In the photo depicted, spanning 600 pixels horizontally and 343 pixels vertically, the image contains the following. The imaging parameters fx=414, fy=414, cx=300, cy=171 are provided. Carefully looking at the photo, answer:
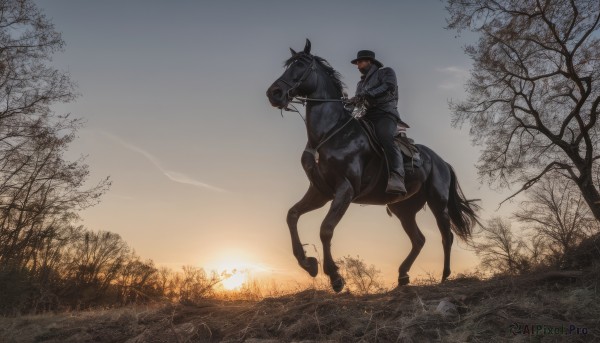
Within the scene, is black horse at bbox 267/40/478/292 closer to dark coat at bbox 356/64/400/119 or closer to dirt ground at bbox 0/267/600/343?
dark coat at bbox 356/64/400/119

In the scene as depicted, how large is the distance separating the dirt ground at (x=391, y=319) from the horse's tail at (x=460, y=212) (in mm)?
4785

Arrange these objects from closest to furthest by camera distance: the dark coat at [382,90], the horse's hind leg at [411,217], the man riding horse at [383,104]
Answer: the man riding horse at [383,104] < the dark coat at [382,90] < the horse's hind leg at [411,217]

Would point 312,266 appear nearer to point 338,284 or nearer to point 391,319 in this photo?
point 338,284

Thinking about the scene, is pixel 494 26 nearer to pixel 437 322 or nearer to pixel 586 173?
pixel 586 173

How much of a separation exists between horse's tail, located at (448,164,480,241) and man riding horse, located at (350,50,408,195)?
2.81m

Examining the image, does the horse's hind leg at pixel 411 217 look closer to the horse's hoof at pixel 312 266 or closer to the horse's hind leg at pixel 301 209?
the horse's hind leg at pixel 301 209

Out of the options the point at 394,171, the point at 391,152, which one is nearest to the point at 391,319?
the point at 394,171

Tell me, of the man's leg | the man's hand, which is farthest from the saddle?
the man's hand

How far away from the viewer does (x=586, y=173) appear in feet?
62.0

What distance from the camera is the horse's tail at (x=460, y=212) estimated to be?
9586mm

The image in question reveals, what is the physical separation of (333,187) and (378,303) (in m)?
2.35

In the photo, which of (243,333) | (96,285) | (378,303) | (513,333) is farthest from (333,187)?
(96,285)

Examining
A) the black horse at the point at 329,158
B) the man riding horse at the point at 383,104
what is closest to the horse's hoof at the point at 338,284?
the black horse at the point at 329,158

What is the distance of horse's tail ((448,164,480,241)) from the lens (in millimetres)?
9586
